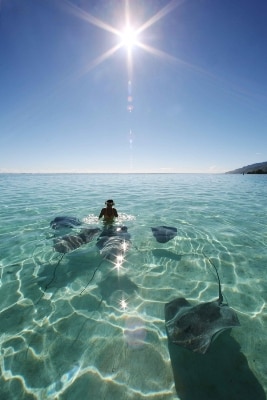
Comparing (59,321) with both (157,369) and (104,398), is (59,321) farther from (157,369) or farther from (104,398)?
(157,369)

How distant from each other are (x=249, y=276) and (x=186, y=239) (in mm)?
3397

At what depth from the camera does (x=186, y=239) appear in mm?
9609

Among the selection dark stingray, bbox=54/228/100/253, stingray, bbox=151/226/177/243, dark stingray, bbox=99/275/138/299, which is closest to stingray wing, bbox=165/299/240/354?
dark stingray, bbox=99/275/138/299

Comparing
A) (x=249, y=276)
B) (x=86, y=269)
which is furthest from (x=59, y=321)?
(x=249, y=276)

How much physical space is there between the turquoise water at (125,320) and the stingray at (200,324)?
1.57 feet

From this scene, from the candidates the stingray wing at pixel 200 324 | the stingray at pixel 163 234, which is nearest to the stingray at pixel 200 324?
the stingray wing at pixel 200 324

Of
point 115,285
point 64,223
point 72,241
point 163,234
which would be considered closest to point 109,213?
point 64,223

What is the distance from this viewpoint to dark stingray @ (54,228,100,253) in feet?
26.9

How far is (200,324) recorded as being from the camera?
3.78 m

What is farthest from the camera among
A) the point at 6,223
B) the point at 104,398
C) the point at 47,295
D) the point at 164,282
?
the point at 6,223

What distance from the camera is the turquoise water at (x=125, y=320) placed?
351cm

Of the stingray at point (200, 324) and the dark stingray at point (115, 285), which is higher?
the stingray at point (200, 324)

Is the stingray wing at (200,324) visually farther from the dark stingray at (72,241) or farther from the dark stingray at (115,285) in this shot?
the dark stingray at (72,241)

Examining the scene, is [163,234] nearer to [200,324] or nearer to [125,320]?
[125,320]
